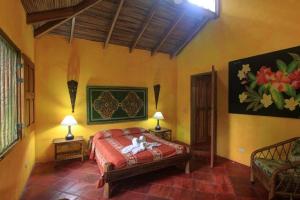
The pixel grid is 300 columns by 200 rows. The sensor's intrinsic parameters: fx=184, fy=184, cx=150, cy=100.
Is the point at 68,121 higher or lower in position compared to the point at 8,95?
lower

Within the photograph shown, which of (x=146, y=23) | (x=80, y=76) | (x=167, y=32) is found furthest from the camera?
(x=167, y=32)

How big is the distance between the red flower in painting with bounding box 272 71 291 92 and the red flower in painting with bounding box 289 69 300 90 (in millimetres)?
53

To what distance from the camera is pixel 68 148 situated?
164 inches

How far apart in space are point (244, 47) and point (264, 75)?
753 millimetres

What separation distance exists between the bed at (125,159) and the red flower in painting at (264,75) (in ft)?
6.20

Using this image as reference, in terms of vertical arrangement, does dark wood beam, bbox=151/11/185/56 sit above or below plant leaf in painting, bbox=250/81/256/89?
above

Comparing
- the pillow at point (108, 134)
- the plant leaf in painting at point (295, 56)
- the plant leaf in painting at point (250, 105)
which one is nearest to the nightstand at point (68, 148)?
the pillow at point (108, 134)

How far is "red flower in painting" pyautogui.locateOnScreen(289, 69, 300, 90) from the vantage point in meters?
2.93

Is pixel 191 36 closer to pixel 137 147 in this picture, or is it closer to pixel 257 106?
pixel 257 106

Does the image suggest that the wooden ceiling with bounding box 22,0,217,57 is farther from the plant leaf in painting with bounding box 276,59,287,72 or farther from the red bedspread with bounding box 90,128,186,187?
the red bedspread with bounding box 90,128,186,187

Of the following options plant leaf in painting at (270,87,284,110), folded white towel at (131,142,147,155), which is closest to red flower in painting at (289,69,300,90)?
plant leaf in painting at (270,87,284,110)

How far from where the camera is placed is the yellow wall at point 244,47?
313 cm

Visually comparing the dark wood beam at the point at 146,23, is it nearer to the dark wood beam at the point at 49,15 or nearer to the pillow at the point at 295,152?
the dark wood beam at the point at 49,15

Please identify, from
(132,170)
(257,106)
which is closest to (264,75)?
(257,106)
